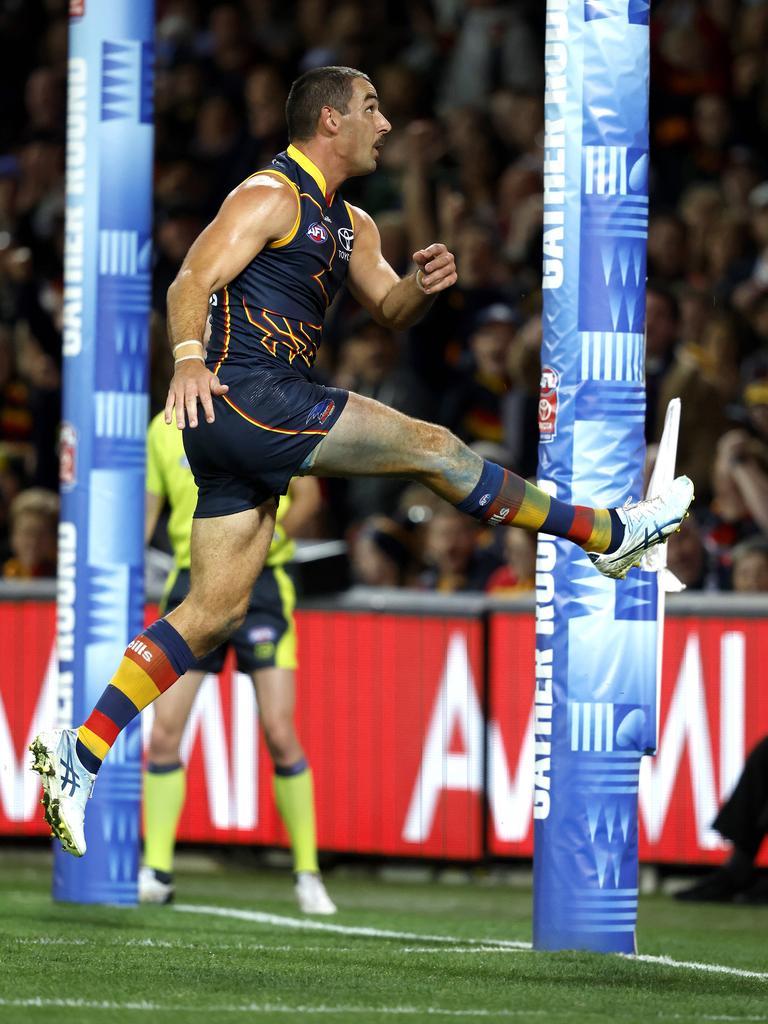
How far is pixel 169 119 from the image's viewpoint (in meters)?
17.4

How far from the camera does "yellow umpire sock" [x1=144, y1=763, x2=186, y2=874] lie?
924 cm

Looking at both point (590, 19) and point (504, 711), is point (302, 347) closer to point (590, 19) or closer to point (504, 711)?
point (590, 19)

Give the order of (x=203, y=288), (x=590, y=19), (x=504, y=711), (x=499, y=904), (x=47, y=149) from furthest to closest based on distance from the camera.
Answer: (x=47, y=149) < (x=504, y=711) < (x=499, y=904) < (x=590, y=19) < (x=203, y=288)

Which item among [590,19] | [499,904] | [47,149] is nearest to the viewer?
[590,19]

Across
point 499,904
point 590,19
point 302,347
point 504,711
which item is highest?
point 590,19

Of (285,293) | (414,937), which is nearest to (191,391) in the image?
(285,293)

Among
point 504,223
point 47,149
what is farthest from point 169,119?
point 504,223

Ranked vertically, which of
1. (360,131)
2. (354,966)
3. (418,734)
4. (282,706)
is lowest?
(354,966)

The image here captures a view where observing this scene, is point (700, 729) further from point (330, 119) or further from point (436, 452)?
point (330, 119)

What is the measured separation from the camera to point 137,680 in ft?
22.7

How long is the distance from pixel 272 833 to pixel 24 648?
5.57 feet

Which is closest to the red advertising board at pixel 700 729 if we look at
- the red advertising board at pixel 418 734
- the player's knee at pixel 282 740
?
the red advertising board at pixel 418 734

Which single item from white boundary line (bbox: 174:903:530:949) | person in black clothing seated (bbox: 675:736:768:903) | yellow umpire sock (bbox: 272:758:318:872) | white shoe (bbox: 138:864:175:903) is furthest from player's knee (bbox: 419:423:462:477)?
person in black clothing seated (bbox: 675:736:768:903)

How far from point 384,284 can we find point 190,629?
1.38 meters
